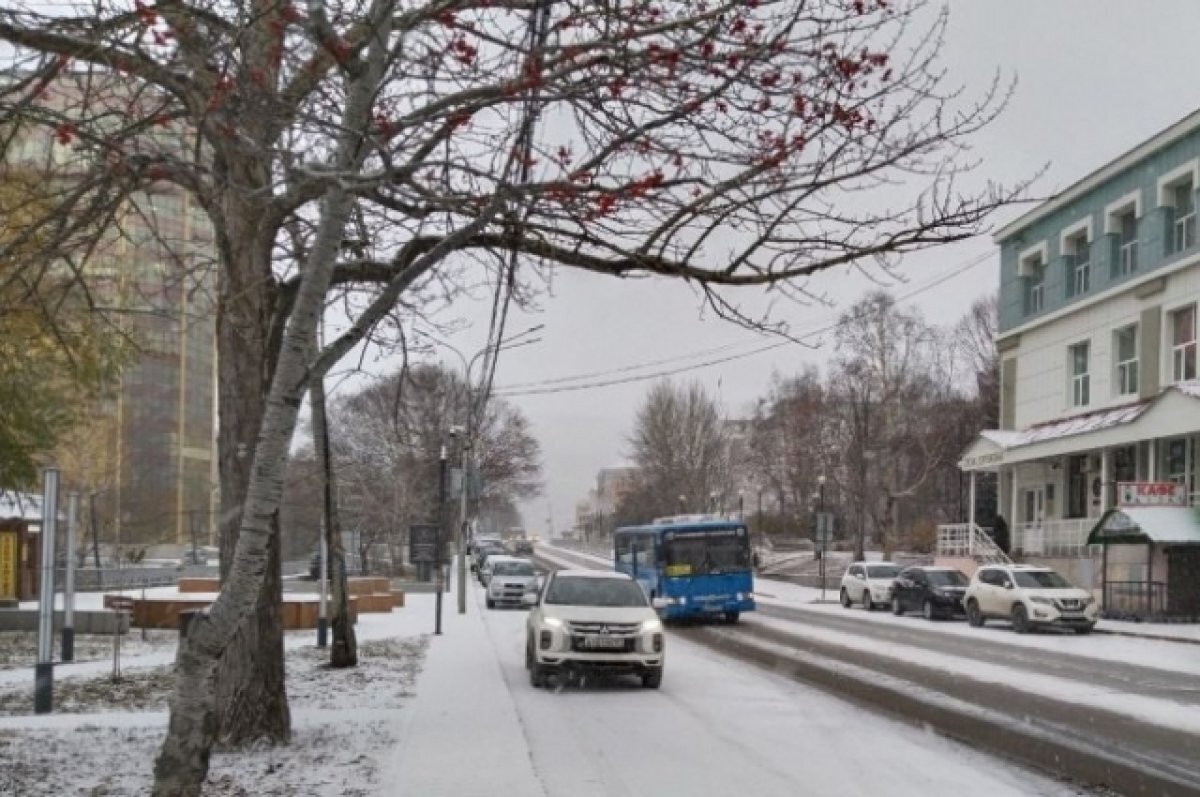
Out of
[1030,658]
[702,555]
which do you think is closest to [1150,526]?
[1030,658]

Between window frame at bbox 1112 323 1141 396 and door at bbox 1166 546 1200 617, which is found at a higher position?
window frame at bbox 1112 323 1141 396

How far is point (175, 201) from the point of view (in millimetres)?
14734

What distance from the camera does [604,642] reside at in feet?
50.2

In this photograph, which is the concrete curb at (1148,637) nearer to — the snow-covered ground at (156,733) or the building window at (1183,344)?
the building window at (1183,344)

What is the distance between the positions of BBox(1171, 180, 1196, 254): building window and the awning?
8081 millimetres

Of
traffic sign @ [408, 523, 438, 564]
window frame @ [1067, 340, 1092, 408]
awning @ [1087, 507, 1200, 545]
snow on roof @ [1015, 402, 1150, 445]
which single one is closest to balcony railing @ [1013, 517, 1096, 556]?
snow on roof @ [1015, 402, 1150, 445]

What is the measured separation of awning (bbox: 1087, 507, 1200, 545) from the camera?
95.2 ft

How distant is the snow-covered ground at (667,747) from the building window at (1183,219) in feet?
78.7

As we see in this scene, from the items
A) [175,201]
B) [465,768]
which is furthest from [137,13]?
[175,201]

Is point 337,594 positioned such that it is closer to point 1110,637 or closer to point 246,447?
point 246,447

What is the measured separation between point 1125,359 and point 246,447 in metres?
34.1

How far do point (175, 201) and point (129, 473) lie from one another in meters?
51.7

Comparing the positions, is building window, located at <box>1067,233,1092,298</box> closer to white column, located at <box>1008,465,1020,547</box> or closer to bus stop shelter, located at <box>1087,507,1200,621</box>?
white column, located at <box>1008,465,1020,547</box>

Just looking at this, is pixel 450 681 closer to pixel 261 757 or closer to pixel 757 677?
pixel 757 677
